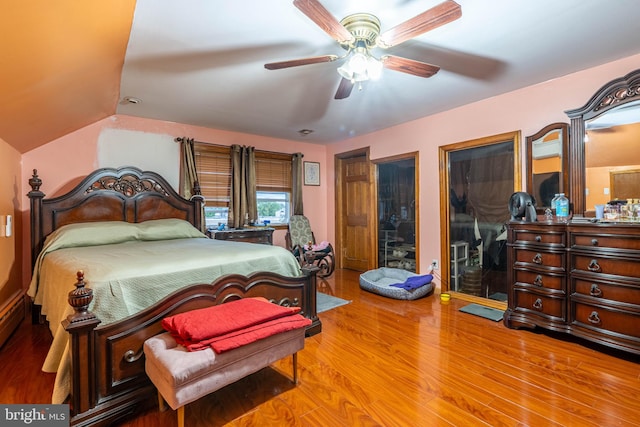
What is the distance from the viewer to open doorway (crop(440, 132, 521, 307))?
3525 mm

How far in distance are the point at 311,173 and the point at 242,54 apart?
11.2 ft

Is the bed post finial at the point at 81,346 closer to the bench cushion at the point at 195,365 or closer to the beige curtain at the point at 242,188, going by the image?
the bench cushion at the point at 195,365

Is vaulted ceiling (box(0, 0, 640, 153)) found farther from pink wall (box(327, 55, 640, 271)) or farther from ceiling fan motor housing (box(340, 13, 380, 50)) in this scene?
pink wall (box(327, 55, 640, 271))

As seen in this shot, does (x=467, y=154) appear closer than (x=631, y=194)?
No

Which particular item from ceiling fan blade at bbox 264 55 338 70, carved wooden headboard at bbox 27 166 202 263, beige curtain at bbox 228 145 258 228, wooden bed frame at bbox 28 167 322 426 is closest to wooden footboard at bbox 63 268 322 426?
wooden bed frame at bbox 28 167 322 426

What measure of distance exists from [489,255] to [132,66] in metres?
4.22

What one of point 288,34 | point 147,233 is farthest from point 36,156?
point 288,34

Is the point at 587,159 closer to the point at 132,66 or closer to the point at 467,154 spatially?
the point at 467,154

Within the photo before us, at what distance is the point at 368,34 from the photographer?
199cm

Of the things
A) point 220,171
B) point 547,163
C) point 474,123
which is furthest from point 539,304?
point 220,171

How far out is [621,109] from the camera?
102 inches

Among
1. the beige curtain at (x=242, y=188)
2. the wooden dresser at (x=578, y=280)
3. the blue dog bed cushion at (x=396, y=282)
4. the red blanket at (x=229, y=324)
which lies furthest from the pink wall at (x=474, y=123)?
the red blanket at (x=229, y=324)

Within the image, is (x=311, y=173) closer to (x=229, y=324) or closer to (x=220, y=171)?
(x=220, y=171)

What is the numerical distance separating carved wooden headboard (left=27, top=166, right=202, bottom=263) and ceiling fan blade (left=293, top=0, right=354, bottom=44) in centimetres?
309
